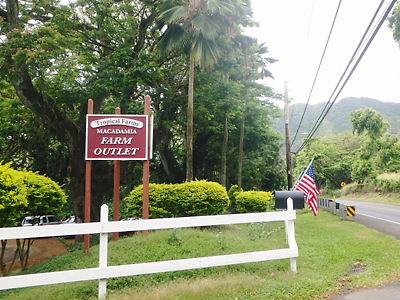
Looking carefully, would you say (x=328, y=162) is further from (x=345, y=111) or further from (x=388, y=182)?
(x=345, y=111)

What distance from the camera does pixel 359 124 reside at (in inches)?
1822

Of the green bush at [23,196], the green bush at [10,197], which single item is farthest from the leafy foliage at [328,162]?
the green bush at [10,197]

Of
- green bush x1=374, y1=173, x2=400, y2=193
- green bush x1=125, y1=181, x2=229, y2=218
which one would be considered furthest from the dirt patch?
green bush x1=374, y1=173, x2=400, y2=193

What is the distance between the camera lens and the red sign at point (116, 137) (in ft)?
36.1

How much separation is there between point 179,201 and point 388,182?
3806 centimetres

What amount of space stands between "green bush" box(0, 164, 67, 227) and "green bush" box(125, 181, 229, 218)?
2.29m

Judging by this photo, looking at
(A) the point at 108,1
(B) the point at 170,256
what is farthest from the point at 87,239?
(A) the point at 108,1

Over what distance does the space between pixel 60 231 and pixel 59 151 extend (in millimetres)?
24277

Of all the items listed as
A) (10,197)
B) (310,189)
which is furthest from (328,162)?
(10,197)

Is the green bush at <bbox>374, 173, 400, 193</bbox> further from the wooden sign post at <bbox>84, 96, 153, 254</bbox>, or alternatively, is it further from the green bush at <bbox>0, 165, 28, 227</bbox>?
the green bush at <bbox>0, 165, 28, 227</bbox>

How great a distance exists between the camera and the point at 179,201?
12.6 m

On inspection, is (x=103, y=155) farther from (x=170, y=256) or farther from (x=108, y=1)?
(x=108, y=1)

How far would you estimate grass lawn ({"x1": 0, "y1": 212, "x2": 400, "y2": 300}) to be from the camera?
6.50 m

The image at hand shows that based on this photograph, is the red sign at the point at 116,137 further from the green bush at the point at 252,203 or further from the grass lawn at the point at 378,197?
the grass lawn at the point at 378,197
